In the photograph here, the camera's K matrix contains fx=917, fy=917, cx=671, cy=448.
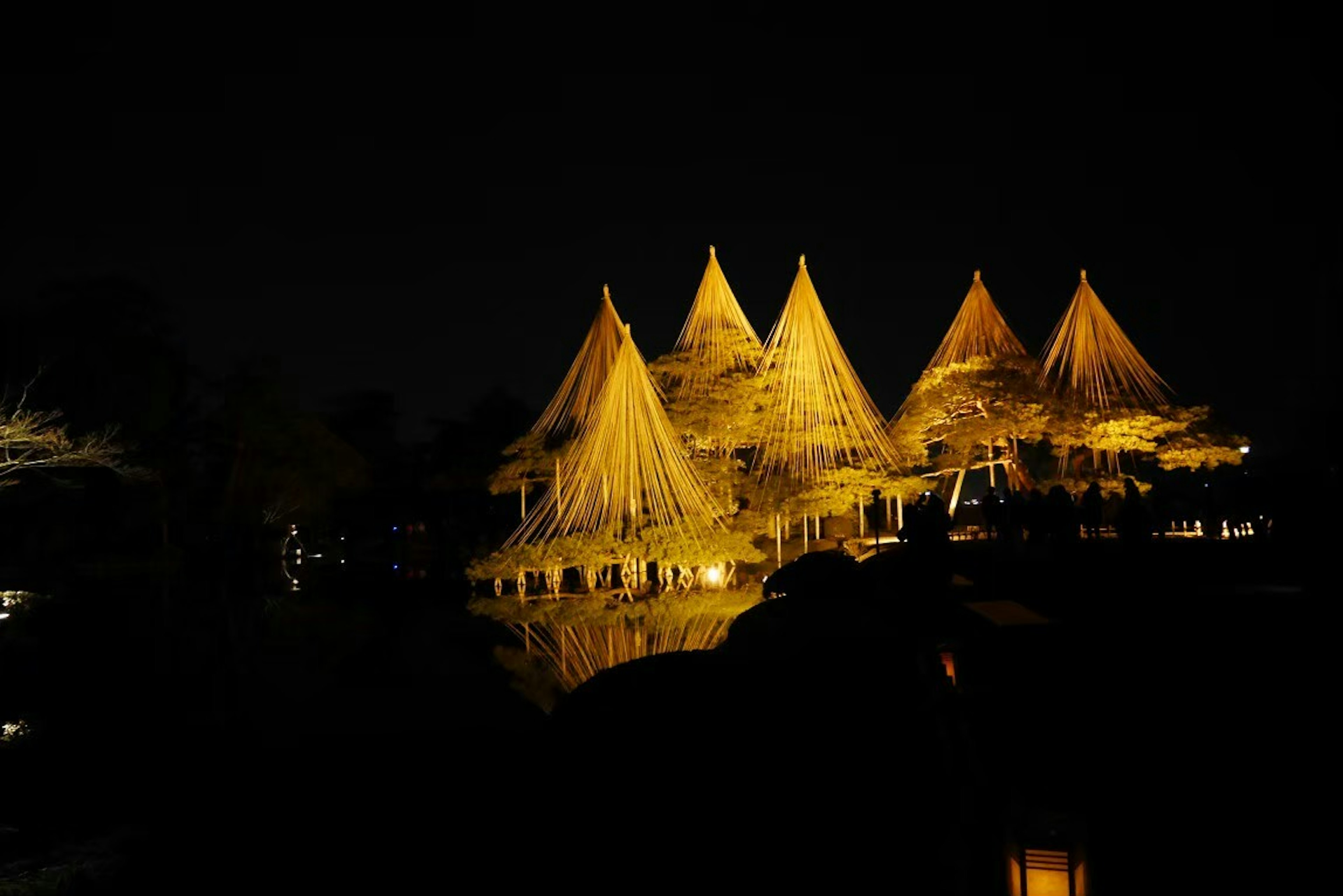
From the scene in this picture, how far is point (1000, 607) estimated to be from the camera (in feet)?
22.1

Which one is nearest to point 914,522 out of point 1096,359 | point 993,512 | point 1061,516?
point 1061,516

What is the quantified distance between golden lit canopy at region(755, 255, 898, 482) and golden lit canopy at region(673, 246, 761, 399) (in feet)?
4.79

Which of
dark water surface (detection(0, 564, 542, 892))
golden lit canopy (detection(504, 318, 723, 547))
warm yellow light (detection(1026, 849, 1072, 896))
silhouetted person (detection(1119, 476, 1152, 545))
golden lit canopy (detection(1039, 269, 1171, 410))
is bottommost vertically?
dark water surface (detection(0, 564, 542, 892))

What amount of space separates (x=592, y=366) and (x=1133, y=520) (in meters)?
11.5

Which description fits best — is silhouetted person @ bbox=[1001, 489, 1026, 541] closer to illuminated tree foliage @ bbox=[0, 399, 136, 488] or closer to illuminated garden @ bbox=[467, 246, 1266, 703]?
illuminated garden @ bbox=[467, 246, 1266, 703]

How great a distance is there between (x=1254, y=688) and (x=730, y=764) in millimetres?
3505

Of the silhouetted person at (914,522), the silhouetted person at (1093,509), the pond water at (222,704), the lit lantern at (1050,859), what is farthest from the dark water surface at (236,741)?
the silhouetted person at (1093,509)

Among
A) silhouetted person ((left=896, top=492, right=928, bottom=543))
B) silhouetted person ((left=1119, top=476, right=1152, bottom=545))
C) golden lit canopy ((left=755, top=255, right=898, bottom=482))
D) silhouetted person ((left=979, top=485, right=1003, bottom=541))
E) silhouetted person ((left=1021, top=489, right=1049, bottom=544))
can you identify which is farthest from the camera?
golden lit canopy ((left=755, top=255, right=898, bottom=482))

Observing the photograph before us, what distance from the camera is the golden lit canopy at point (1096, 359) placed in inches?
807

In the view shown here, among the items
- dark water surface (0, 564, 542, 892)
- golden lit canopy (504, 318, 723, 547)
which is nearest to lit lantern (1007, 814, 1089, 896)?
dark water surface (0, 564, 542, 892)

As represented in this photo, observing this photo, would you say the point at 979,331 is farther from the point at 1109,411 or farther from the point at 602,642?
the point at 602,642

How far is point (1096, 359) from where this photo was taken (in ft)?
69.1

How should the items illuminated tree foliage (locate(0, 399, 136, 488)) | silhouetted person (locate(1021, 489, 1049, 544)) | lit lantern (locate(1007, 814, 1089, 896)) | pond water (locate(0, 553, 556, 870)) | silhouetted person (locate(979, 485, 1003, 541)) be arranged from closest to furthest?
lit lantern (locate(1007, 814, 1089, 896)) → pond water (locate(0, 553, 556, 870)) → illuminated tree foliage (locate(0, 399, 136, 488)) → silhouetted person (locate(1021, 489, 1049, 544)) → silhouetted person (locate(979, 485, 1003, 541))

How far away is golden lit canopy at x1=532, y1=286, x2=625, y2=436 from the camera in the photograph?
1861 centimetres
